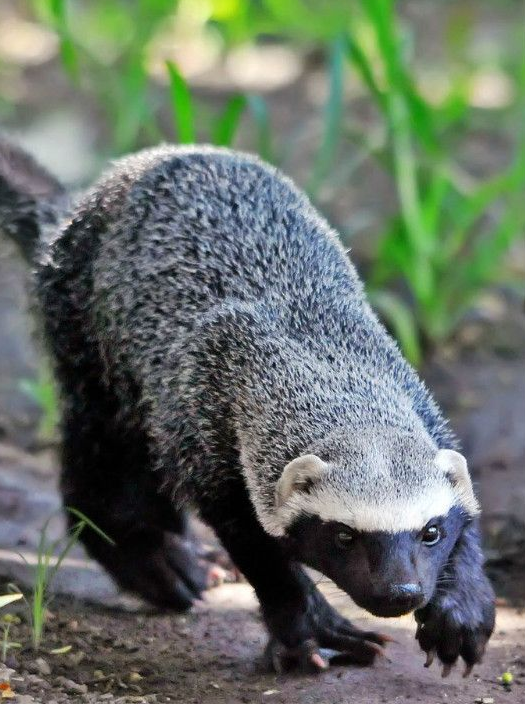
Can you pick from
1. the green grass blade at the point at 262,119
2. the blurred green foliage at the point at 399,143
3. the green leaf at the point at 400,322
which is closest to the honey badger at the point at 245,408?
the blurred green foliage at the point at 399,143

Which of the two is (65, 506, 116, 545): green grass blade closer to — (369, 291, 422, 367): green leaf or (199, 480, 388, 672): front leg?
(199, 480, 388, 672): front leg

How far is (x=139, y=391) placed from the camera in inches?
243

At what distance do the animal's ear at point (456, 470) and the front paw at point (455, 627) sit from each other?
1.43 feet

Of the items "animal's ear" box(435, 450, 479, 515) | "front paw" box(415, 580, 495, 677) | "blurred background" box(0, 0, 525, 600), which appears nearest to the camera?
"animal's ear" box(435, 450, 479, 515)

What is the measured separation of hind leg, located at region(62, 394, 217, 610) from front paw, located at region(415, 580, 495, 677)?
62.3 inches

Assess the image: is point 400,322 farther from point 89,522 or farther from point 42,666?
point 42,666

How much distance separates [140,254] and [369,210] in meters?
→ 4.63

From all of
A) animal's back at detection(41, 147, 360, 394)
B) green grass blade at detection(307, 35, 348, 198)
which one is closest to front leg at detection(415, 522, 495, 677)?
animal's back at detection(41, 147, 360, 394)

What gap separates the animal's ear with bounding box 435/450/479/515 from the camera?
4.91 meters

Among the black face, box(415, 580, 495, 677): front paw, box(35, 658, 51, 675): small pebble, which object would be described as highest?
the black face

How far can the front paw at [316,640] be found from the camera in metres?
5.43

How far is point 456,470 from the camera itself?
495 centimetres

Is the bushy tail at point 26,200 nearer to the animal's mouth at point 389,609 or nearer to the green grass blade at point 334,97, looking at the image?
the green grass blade at point 334,97

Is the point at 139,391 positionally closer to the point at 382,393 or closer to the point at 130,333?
the point at 130,333
